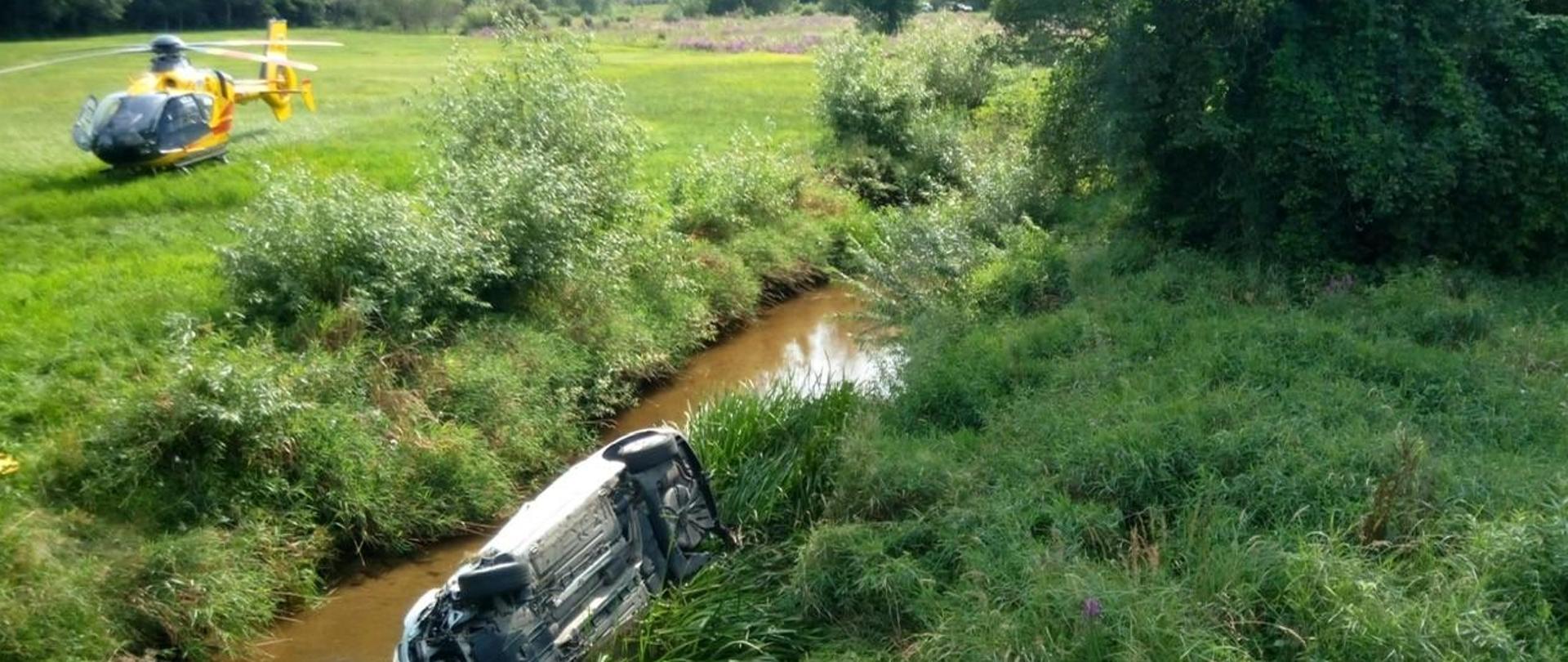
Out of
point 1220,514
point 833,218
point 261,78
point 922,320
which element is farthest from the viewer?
point 261,78

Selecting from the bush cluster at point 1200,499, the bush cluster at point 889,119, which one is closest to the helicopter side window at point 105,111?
the bush cluster at point 889,119

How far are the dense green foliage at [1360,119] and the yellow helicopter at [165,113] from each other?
11.6 metres

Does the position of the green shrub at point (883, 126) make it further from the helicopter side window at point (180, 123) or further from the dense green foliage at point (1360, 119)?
the helicopter side window at point (180, 123)

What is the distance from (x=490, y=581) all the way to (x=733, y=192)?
12546 mm

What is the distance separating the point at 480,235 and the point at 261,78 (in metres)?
12.0

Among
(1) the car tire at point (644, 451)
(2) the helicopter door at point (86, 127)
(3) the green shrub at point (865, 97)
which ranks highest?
(3) the green shrub at point (865, 97)

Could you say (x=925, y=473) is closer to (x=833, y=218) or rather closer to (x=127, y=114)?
(x=833, y=218)

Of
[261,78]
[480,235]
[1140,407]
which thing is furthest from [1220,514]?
[261,78]

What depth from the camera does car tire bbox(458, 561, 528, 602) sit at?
6691 millimetres

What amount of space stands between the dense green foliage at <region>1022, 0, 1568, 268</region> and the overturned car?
7582mm

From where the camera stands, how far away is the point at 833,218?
2041cm

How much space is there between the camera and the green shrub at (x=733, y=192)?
18.2 meters

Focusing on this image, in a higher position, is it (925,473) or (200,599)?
(925,473)

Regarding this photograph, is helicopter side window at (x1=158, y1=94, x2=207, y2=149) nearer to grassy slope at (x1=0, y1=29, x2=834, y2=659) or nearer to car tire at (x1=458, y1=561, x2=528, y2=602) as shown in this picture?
grassy slope at (x1=0, y1=29, x2=834, y2=659)
